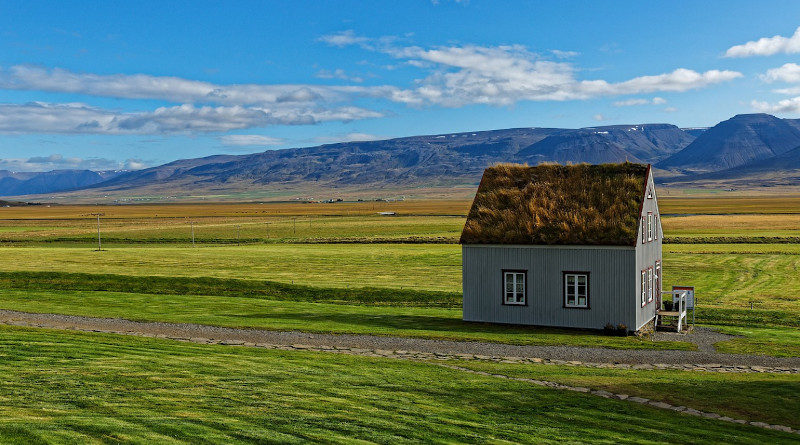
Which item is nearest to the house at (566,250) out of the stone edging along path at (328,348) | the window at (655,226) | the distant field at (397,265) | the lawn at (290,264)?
the window at (655,226)

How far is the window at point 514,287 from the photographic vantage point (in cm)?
3186

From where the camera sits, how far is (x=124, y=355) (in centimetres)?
2045

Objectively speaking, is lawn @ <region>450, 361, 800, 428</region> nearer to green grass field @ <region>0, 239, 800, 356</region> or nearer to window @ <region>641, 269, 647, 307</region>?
green grass field @ <region>0, 239, 800, 356</region>

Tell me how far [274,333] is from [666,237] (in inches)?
2929

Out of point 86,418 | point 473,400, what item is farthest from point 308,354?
point 86,418

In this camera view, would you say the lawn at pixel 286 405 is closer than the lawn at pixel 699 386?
Yes

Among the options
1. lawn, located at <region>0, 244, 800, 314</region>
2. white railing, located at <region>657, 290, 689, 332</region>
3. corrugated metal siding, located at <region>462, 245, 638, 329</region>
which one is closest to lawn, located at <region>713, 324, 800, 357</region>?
white railing, located at <region>657, 290, 689, 332</region>

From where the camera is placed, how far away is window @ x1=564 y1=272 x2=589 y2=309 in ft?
101

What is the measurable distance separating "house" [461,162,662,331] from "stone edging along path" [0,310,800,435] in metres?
6.86

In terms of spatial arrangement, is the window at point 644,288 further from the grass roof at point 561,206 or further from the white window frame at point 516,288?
the white window frame at point 516,288

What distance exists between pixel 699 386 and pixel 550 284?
1174cm

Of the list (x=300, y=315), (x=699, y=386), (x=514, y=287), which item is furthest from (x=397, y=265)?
(x=699, y=386)

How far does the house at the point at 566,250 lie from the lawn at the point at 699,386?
26.8 ft

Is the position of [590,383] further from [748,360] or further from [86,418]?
[86,418]
